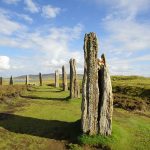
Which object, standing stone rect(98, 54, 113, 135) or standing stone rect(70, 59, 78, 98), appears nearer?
standing stone rect(98, 54, 113, 135)

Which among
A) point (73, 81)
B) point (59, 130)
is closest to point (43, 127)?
point (59, 130)

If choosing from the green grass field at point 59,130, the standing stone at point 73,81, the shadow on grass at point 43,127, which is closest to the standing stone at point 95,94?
the green grass field at point 59,130

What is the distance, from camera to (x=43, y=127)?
30156 millimetres

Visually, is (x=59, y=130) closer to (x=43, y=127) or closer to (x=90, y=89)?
(x=43, y=127)

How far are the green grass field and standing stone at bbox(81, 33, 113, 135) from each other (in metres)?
0.96

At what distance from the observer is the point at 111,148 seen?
24109 millimetres

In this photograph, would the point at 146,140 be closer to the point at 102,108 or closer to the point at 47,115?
the point at 102,108

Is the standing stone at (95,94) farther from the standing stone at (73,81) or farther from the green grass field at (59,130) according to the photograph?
the standing stone at (73,81)

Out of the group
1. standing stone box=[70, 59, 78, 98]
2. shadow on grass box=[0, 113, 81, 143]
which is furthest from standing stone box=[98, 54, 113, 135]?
standing stone box=[70, 59, 78, 98]

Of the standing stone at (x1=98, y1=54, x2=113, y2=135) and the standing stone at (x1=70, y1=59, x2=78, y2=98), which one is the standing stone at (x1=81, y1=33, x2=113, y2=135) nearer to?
the standing stone at (x1=98, y1=54, x2=113, y2=135)

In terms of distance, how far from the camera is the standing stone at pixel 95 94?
25906 millimetres

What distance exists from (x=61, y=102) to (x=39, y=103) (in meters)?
3.17

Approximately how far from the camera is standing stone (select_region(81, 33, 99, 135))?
26000 millimetres

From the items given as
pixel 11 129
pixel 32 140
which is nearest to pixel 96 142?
pixel 32 140
